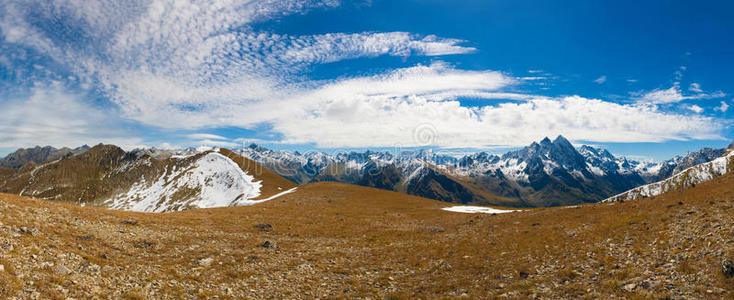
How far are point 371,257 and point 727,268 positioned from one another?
22.3m

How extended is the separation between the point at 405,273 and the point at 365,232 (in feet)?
58.3

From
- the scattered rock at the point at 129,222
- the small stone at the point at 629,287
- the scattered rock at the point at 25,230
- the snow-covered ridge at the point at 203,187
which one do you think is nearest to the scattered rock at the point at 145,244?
the scattered rock at the point at 25,230

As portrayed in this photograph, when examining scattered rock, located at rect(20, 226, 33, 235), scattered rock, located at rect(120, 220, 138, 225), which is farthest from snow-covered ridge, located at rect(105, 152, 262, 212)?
scattered rock, located at rect(20, 226, 33, 235)

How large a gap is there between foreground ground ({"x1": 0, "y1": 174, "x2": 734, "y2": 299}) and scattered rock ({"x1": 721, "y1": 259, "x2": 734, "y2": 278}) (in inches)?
18.8

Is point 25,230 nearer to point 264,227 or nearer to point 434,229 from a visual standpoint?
A: point 264,227

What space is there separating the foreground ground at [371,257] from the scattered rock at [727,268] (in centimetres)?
48

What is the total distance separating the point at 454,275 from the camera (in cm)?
2262

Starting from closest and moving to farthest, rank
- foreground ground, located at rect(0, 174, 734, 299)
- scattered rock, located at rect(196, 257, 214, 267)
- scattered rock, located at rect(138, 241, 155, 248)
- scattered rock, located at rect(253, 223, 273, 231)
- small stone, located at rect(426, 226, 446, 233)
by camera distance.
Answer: foreground ground, located at rect(0, 174, 734, 299), scattered rock, located at rect(196, 257, 214, 267), scattered rock, located at rect(138, 241, 155, 248), scattered rock, located at rect(253, 223, 273, 231), small stone, located at rect(426, 226, 446, 233)

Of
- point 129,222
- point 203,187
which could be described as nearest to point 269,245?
point 129,222

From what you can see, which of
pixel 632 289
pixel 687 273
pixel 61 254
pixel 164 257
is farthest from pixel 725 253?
pixel 61 254

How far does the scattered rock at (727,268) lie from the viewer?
14.2 metres

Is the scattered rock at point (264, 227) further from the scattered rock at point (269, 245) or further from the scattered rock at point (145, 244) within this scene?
the scattered rock at point (145, 244)

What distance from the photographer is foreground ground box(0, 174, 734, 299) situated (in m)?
15.1

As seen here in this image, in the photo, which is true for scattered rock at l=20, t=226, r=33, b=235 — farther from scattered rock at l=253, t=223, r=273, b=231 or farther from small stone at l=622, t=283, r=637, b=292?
small stone at l=622, t=283, r=637, b=292
